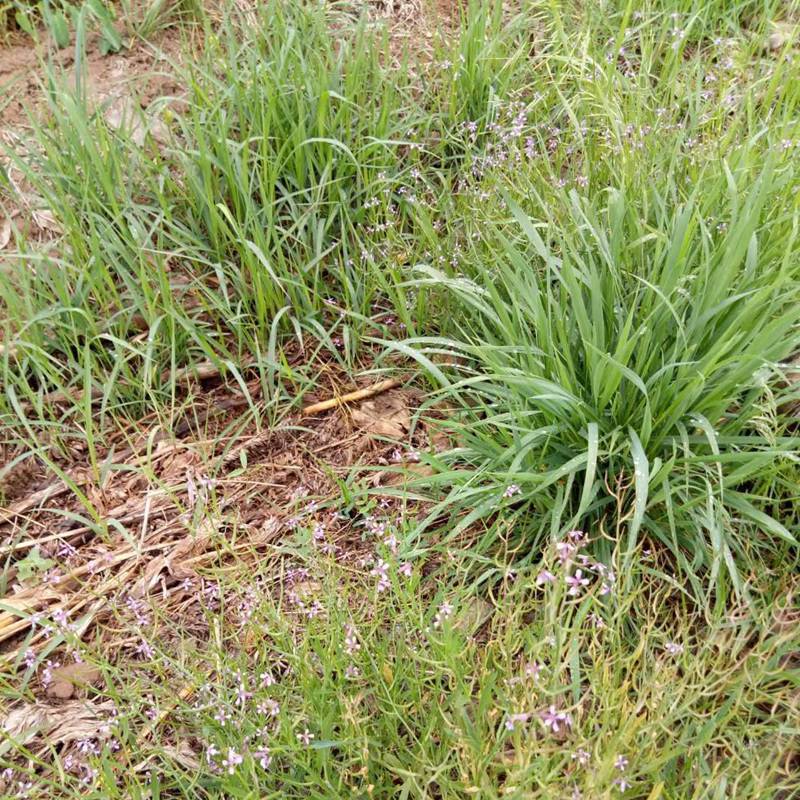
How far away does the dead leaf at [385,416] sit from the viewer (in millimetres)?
2400

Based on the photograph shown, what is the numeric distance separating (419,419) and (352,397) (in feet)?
0.77

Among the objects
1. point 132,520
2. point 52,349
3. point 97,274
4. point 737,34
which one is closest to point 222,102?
point 97,274

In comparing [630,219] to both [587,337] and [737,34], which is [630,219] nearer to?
[587,337]

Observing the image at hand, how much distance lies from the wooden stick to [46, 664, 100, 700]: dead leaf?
919 mm

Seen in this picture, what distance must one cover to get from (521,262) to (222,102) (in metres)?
1.33

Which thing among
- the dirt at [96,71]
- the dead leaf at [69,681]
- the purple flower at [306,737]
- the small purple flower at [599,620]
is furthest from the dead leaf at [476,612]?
the dirt at [96,71]

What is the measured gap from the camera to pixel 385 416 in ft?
8.03

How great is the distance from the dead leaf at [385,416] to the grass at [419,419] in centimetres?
8

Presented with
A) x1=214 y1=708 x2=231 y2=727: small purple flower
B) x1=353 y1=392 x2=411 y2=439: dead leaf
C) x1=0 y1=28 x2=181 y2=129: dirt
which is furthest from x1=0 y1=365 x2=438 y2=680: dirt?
x1=0 y1=28 x2=181 y2=129: dirt

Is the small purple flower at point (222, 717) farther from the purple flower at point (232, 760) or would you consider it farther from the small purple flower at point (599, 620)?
the small purple flower at point (599, 620)

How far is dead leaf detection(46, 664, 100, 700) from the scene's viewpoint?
78.3 inches

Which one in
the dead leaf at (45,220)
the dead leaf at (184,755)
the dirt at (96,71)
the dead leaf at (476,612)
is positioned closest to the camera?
the dead leaf at (184,755)

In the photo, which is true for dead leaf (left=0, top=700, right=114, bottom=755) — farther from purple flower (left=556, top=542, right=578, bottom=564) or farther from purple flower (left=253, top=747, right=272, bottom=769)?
purple flower (left=556, top=542, right=578, bottom=564)

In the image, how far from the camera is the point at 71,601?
212 centimetres
